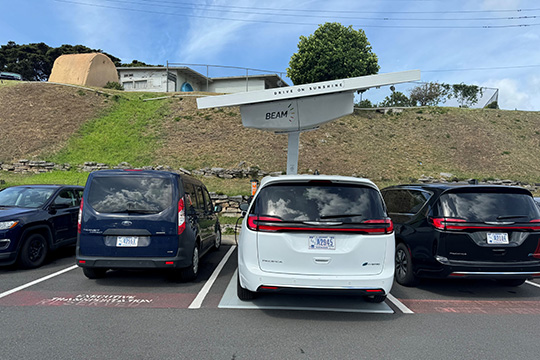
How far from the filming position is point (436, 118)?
2730 cm

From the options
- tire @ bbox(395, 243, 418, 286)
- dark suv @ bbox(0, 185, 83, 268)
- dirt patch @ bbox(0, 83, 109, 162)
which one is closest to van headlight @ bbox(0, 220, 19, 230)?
dark suv @ bbox(0, 185, 83, 268)

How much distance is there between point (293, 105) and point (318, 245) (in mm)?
6646

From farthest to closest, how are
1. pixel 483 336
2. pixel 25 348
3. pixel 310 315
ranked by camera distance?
pixel 310 315, pixel 483 336, pixel 25 348

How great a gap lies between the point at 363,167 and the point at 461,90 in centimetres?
1828

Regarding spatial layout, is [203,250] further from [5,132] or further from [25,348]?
[5,132]

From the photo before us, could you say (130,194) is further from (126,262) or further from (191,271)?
(191,271)

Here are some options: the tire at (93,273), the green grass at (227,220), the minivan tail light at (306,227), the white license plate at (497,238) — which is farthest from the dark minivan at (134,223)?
the green grass at (227,220)

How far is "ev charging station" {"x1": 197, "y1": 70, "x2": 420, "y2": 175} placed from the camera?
9344 millimetres

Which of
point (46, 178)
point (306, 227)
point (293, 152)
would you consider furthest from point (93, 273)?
point (46, 178)

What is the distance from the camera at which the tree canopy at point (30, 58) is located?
5397 cm

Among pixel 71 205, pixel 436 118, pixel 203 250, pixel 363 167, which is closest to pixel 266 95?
pixel 203 250

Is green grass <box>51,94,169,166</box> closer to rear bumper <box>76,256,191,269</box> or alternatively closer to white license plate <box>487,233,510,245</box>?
rear bumper <box>76,256,191,269</box>

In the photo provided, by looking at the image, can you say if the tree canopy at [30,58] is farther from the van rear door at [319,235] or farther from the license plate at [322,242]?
the license plate at [322,242]

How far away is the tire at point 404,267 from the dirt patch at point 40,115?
19450mm
